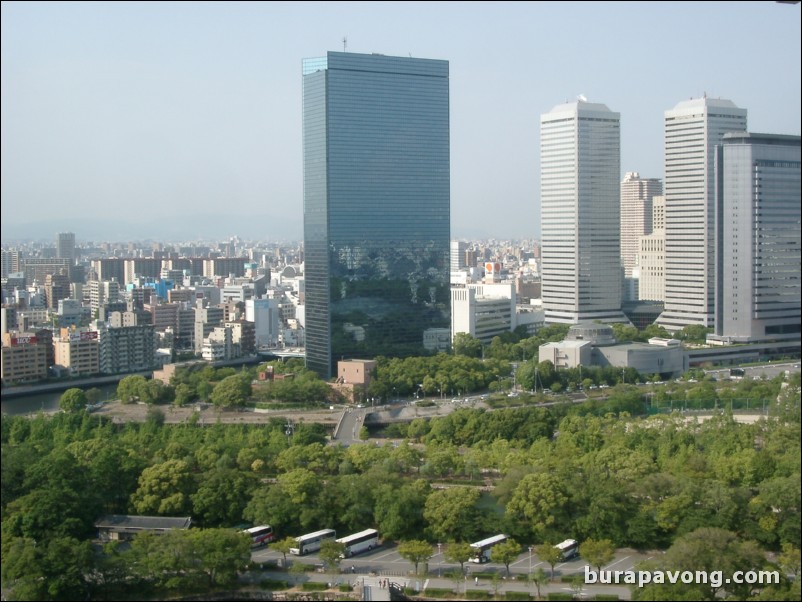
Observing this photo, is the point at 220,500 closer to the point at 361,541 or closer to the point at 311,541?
the point at 311,541

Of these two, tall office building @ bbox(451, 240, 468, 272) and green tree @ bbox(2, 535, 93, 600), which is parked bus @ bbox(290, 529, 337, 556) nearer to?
green tree @ bbox(2, 535, 93, 600)

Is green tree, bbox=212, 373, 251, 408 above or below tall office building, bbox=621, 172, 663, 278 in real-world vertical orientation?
below

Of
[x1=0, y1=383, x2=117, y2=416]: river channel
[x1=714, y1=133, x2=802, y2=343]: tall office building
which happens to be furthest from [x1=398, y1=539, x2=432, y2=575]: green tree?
[x1=714, y1=133, x2=802, y2=343]: tall office building

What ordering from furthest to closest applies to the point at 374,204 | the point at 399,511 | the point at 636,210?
1. the point at 636,210
2. the point at 374,204
3. the point at 399,511

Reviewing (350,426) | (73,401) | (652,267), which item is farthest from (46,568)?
(652,267)

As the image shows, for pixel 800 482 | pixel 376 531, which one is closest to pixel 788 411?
pixel 800 482

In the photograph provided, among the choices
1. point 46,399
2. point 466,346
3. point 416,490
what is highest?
point 466,346
